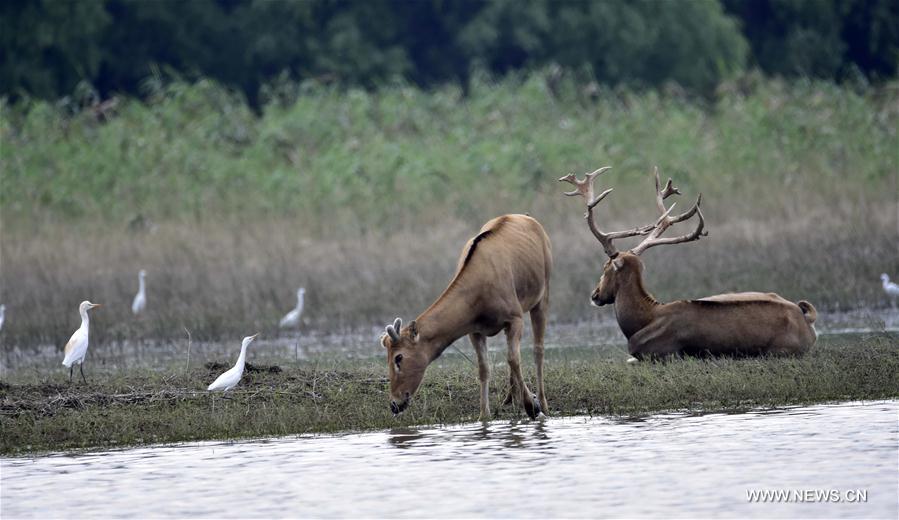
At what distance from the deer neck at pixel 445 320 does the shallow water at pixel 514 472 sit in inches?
26.5

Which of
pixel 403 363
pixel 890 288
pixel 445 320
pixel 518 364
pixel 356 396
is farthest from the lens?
pixel 890 288

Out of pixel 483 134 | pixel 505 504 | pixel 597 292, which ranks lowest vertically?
pixel 505 504

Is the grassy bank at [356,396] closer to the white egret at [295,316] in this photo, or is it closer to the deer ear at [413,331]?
the deer ear at [413,331]

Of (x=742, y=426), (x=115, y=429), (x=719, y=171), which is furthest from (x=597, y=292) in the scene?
(x=719, y=171)

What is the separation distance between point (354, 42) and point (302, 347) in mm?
21932

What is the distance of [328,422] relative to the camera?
11992 millimetres

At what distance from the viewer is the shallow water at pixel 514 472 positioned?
9.20 metres

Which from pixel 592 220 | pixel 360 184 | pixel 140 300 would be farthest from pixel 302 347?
pixel 360 184

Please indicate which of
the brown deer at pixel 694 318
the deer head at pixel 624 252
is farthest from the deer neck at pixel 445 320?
the deer head at pixel 624 252

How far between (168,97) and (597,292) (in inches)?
662

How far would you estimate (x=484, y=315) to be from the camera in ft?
38.8

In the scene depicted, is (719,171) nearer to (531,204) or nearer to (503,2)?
(531,204)

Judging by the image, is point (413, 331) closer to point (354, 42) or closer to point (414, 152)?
point (414, 152)

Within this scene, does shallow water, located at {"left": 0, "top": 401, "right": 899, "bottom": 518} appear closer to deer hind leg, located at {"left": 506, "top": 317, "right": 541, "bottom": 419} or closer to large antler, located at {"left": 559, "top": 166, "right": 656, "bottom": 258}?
deer hind leg, located at {"left": 506, "top": 317, "right": 541, "bottom": 419}
